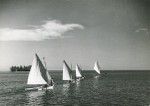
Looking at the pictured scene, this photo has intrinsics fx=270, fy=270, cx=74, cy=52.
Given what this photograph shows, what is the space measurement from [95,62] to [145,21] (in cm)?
11835

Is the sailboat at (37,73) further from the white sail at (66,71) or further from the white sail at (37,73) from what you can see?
the white sail at (66,71)

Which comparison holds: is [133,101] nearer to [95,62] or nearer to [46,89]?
[46,89]

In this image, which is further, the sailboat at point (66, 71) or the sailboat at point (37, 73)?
the sailboat at point (66, 71)

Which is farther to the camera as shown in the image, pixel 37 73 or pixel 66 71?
pixel 66 71

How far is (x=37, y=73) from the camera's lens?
69.4 metres

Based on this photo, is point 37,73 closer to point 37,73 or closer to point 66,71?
point 37,73

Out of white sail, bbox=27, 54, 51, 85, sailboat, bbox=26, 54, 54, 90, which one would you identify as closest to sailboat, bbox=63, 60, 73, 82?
sailboat, bbox=26, 54, 54, 90

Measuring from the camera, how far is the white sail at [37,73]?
69125 millimetres

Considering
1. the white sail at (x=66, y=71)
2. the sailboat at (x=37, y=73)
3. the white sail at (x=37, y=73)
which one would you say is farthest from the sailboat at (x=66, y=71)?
the white sail at (x=37, y=73)

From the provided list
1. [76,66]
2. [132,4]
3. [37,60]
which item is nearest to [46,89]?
[37,60]

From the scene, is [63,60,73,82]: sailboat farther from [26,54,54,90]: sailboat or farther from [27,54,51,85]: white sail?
[27,54,51,85]: white sail

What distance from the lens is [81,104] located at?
5022 cm

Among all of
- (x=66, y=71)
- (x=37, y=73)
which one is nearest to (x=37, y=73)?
(x=37, y=73)

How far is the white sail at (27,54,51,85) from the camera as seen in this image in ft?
227
